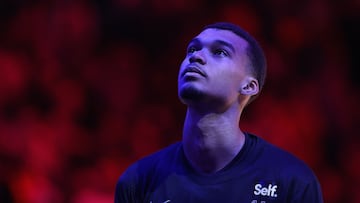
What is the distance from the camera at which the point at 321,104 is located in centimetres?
262

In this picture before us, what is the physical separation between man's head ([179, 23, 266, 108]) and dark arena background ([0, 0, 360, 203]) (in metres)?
0.94

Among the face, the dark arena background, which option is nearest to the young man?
the face

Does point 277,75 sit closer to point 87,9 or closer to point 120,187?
point 87,9

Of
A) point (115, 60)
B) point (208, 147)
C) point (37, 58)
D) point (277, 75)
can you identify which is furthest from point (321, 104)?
point (37, 58)

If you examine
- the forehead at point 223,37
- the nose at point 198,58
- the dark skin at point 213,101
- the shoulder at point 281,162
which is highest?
the forehead at point 223,37

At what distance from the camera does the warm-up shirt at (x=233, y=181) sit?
150cm

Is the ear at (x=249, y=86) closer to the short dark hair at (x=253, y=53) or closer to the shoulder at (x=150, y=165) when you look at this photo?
the short dark hair at (x=253, y=53)

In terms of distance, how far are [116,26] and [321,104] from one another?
1.05 meters

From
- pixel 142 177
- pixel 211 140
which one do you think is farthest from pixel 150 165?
pixel 211 140

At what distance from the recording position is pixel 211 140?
1.58 m

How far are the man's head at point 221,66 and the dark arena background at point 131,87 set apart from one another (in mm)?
944

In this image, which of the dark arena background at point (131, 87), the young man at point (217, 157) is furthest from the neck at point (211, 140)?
the dark arena background at point (131, 87)

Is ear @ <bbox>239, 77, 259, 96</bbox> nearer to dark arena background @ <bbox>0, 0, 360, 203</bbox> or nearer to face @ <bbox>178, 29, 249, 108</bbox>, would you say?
face @ <bbox>178, 29, 249, 108</bbox>

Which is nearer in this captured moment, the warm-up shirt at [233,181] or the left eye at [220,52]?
the warm-up shirt at [233,181]
